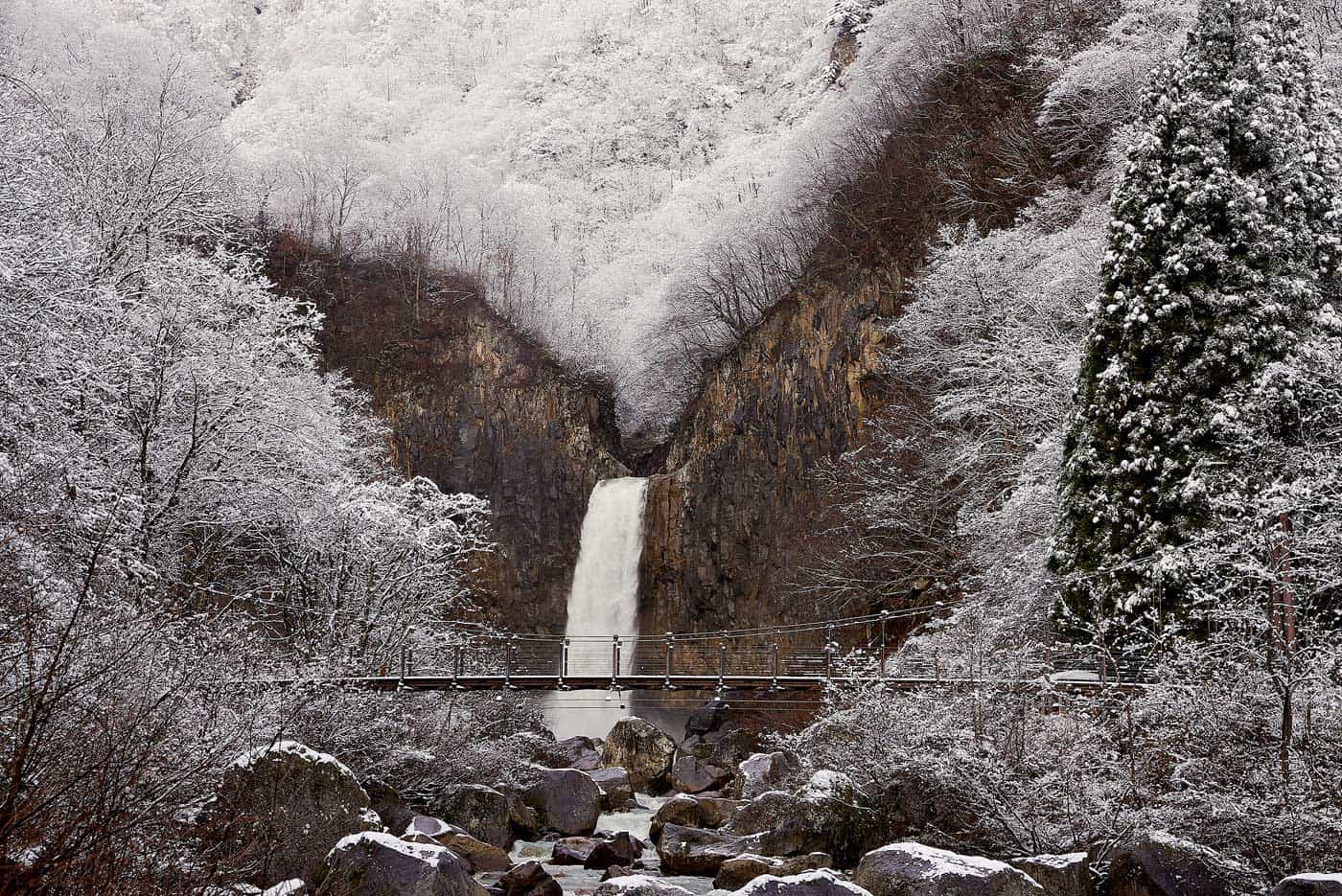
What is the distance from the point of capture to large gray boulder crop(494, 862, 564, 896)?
10.9m

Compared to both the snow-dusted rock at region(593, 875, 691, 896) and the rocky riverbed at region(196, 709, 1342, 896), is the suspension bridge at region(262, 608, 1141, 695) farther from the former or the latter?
the snow-dusted rock at region(593, 875, 691, 896)

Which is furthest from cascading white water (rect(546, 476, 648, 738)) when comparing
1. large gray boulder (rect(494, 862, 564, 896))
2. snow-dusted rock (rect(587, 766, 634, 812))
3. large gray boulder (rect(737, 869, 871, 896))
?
large gray boulder (rect(737, 869, 871, 896))

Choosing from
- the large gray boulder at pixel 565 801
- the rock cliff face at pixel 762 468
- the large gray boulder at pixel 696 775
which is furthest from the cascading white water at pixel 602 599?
the large gray boulder at pixel 565 801

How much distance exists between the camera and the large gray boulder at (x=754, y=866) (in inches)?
449

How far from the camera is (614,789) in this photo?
18.8 meters

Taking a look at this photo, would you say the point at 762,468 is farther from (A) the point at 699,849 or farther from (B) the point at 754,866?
(B) the point at 754,866

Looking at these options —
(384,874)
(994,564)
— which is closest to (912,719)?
(384,874)

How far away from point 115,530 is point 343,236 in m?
32.4

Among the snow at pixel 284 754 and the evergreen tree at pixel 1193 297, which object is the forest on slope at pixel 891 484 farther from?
the snow at pixel 284 754

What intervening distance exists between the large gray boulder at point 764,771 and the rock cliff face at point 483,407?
17.6 m

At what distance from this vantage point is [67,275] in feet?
42.3

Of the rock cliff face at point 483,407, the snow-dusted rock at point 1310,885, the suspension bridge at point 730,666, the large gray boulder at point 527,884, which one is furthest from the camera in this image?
the rock cliff face at point 483,407

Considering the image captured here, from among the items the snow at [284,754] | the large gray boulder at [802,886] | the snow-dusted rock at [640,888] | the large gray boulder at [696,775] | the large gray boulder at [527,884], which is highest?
the snow at [284,754]

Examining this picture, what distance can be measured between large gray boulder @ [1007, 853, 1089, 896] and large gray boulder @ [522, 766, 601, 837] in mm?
8114
